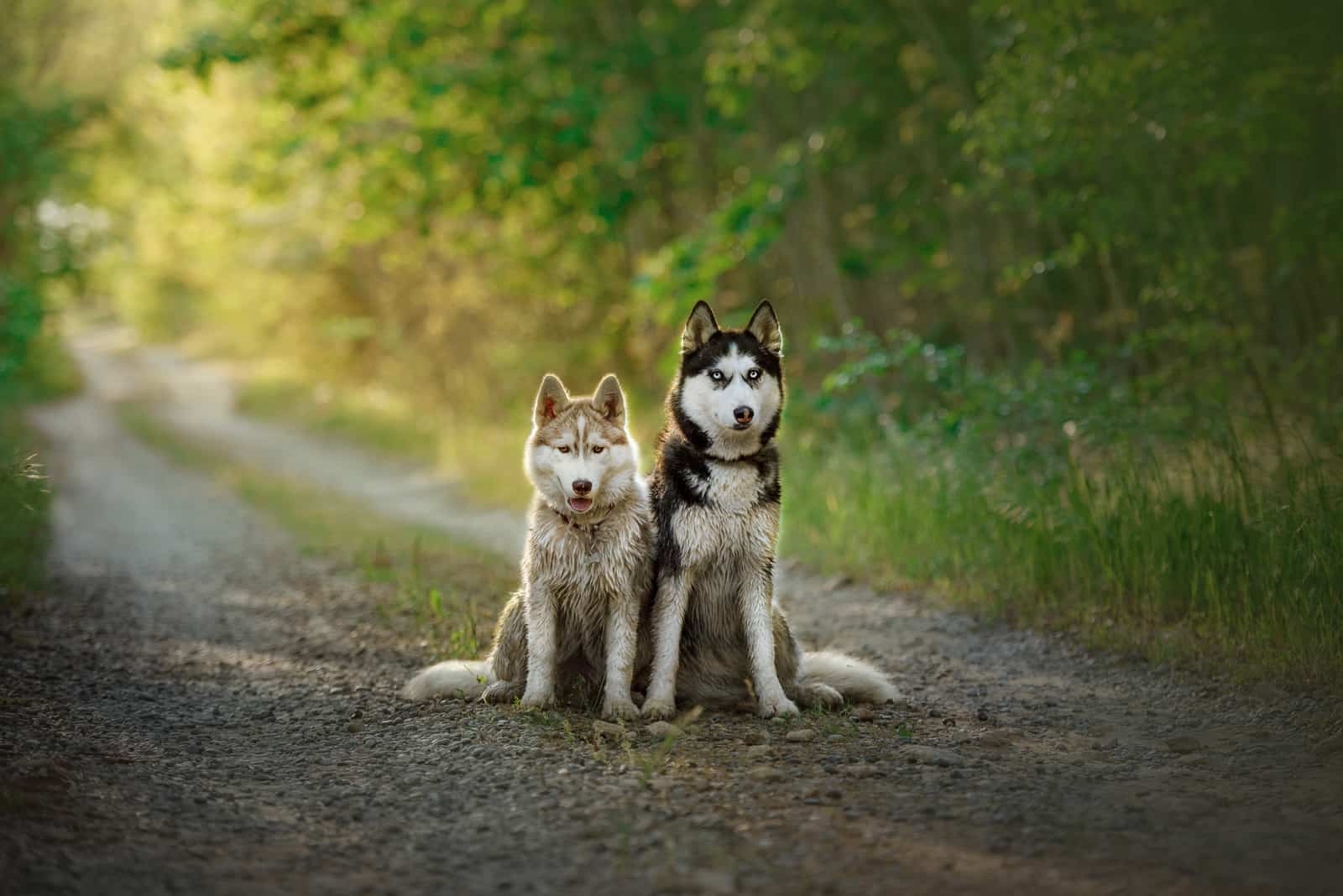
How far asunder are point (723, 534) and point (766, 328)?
3.20 feet

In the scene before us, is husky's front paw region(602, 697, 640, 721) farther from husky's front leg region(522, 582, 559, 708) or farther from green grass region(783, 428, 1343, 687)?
green grass region(783, 428, 1343, 687)

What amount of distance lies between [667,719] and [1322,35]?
6614 millimetres

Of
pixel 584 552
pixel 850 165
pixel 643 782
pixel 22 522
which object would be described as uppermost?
pixel 850 165

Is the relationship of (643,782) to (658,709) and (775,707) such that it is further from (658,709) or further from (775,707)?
(775,707)

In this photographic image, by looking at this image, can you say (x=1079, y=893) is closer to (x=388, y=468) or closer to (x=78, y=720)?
(x=78, y=720)

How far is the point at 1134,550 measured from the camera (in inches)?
256

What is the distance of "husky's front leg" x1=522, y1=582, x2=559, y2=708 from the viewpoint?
5.18 m

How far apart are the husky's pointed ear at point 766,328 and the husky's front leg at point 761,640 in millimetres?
1042

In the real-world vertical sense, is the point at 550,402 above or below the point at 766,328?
below

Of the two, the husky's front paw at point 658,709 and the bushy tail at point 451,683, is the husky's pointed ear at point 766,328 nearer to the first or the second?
the husky's front paw at point 658,709

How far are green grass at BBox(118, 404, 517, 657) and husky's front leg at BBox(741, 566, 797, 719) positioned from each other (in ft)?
6.04

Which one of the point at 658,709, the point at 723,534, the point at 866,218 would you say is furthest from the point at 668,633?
the point at 866,218

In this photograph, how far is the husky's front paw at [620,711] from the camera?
16.4 feet

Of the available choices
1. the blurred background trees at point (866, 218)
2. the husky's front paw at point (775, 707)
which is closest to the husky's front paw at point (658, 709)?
the husky's front paw at point (775, 707)
